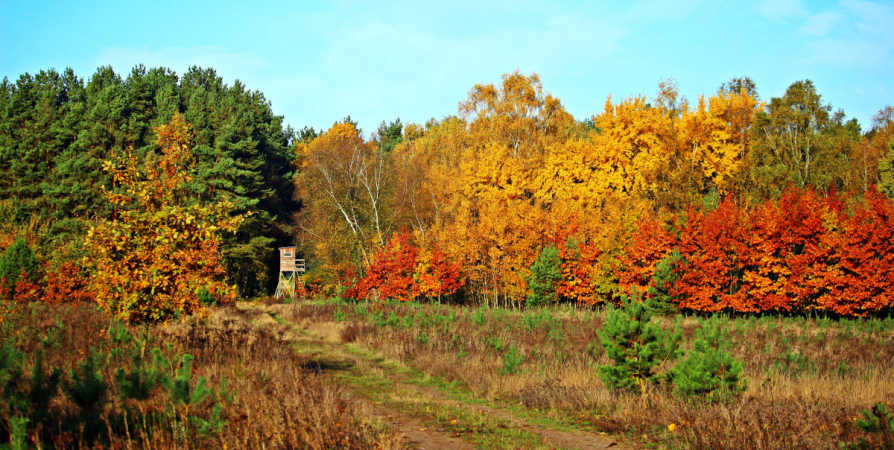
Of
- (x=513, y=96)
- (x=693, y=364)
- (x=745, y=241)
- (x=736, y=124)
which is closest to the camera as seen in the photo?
(x=693, y=364)

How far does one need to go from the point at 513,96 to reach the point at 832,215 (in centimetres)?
2653

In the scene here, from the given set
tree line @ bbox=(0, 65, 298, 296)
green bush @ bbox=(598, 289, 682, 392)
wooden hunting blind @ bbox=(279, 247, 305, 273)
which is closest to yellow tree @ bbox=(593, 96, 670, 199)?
wooden hunting blind @ bbox=(279, 247, 305, 273)

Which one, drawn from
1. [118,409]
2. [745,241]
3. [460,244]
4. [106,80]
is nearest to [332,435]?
[118,409]

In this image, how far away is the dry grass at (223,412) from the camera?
5637 mm

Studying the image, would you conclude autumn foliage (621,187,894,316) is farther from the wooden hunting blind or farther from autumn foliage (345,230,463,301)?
the wooden hunting blind

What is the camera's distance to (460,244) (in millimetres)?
35656

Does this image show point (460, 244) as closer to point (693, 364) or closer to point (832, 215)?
point (832, 215)

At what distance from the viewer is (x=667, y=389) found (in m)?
9.71

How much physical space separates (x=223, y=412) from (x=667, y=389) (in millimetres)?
6719

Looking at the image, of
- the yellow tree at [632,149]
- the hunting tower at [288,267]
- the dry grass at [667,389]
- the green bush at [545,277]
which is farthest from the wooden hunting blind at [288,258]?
the yellow tree at [632,149]

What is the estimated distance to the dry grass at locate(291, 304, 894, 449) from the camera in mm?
7613

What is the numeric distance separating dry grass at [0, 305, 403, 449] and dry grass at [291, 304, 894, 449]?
346cm

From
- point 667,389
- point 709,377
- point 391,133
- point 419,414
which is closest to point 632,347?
point 667,389

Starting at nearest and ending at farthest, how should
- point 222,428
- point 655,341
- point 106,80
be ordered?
point 222,428, point 655,341, point 106,80
